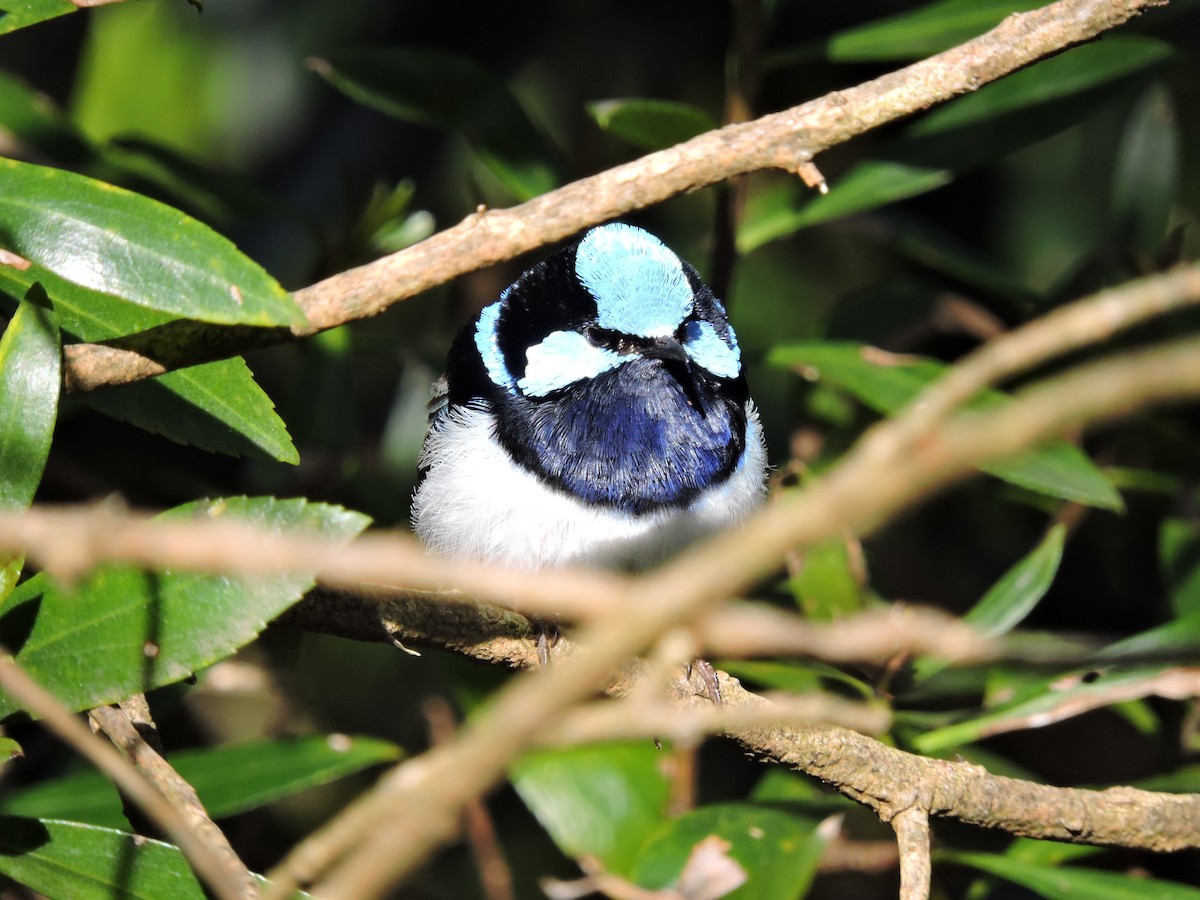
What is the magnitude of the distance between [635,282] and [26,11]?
1339mm

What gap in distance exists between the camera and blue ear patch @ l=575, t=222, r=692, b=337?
9.71 feet

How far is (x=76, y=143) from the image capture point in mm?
3365

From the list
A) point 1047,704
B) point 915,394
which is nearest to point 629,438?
point 915,394

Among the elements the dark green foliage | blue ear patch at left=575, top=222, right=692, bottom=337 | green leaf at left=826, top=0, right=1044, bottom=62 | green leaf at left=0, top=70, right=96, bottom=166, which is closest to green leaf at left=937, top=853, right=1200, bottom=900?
the dark green foliage

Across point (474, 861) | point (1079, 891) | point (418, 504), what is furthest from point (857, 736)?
point (474, 861)

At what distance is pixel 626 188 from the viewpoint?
7.14 ft

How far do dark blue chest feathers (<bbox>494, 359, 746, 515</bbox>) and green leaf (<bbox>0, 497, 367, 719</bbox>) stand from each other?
3.87 ft

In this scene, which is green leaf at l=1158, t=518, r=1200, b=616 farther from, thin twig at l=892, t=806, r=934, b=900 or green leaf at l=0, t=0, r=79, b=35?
green leaf at l=0, t=0, r=79, b=35

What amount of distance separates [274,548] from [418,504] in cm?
234

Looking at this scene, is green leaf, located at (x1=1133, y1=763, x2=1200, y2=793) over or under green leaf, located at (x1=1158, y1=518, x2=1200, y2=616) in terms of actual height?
under

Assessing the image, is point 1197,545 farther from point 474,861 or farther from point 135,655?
point 135,655

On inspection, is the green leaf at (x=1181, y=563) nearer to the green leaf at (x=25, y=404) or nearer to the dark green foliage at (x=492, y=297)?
the dark green foliage at (x=492, y=297)

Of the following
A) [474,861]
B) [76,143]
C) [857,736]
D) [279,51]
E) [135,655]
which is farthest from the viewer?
[279,51]

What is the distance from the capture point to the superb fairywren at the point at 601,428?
2.93m
